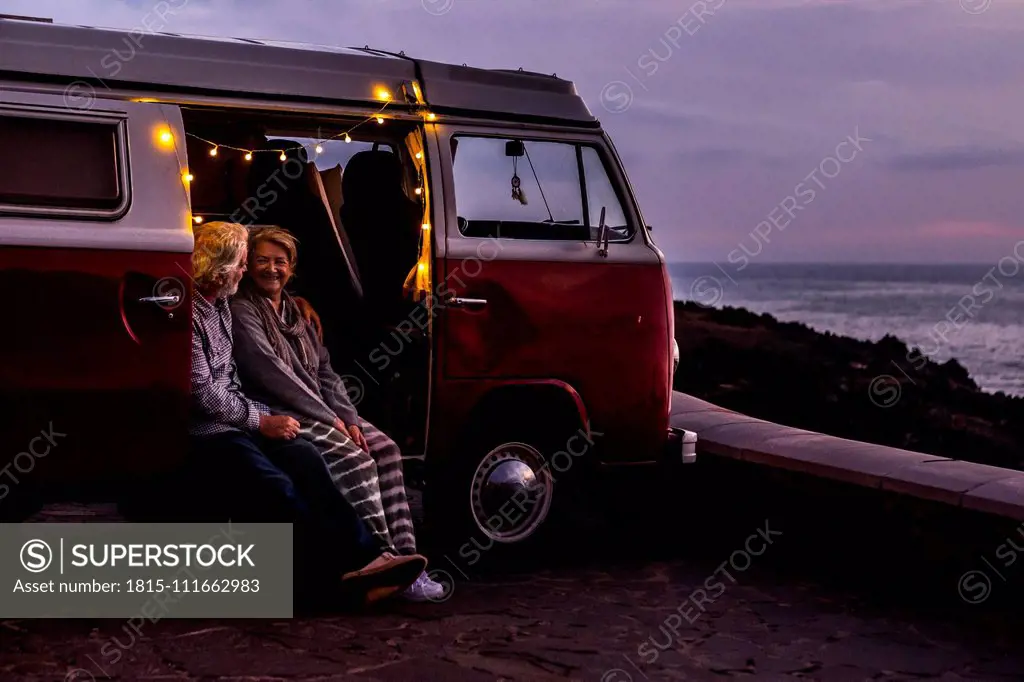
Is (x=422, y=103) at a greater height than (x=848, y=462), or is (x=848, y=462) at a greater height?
(x=422, y=103)

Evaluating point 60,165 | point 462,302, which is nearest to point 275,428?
point 462,302

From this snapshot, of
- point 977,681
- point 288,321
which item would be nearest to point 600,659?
point 977,681

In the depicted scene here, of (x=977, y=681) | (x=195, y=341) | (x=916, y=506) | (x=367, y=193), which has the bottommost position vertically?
(x=977, y=681)

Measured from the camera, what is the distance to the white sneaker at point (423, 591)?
18.6 feet

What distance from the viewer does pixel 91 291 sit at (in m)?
5.33

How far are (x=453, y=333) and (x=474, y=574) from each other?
1.23 m

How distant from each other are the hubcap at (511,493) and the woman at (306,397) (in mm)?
636

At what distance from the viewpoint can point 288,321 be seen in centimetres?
612

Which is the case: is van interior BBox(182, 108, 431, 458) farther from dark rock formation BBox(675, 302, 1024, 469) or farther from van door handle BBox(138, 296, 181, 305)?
dark rock formation BBox(675, 302, 1024, 469)

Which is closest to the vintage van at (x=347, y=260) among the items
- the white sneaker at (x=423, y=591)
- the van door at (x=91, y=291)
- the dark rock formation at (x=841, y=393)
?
the van door at (x=91, y=291)

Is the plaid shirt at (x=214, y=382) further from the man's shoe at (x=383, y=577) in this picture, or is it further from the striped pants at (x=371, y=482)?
the man's shoe at (x=383, y=577)

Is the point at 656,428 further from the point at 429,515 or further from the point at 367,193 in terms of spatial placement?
the point at 367,193

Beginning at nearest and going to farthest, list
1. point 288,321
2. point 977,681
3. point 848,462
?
point 977,681
point 288,321
point 848,462

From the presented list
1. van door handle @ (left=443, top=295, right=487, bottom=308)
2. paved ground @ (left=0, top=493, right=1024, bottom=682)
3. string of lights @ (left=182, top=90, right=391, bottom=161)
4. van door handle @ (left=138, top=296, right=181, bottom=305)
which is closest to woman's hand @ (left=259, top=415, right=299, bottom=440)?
van door handle @ (left=138, top=296, right=181, bottom=305)
